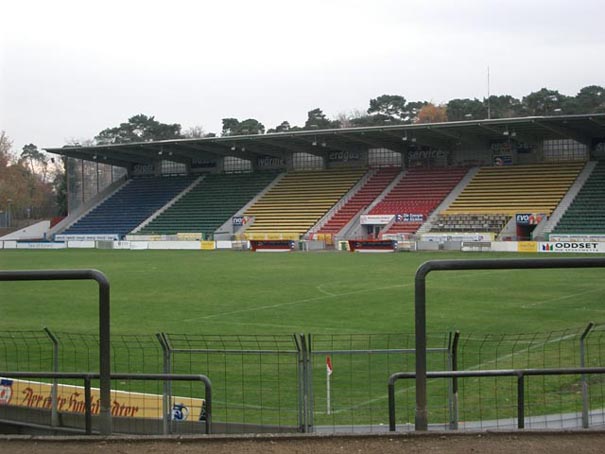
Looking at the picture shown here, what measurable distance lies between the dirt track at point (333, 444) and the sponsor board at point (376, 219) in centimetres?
5669

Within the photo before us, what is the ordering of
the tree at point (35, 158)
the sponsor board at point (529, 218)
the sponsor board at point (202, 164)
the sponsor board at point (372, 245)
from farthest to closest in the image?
the tree at point (35, 158)
the sponsor board at point (202, 164)
the sponsor board at point (372, 245)
the sponsor board at point (529, 218)

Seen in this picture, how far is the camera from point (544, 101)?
101000mm

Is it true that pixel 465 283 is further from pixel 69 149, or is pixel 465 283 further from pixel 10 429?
pixel 69 149

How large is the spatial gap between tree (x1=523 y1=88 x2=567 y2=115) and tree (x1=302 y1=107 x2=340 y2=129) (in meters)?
27.7

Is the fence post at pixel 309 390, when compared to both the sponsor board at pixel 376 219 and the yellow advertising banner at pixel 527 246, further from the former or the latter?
the sponsor board at pixel 376 219

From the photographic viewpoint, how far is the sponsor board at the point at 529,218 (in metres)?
55.6

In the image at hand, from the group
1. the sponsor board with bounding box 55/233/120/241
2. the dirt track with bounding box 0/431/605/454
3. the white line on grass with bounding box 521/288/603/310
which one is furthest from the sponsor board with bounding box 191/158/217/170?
the dirt track with bounding box 0/431/605/454

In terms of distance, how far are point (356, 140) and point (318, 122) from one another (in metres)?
57.0

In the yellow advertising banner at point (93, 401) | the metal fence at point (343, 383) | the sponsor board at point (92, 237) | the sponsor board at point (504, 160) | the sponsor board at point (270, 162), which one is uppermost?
the sponsor board at point (270, 162)

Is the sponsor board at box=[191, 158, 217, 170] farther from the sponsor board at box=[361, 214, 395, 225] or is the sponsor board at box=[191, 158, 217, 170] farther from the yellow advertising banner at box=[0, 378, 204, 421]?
the yellow advertising banner at box=[0, 378, 204, 421]

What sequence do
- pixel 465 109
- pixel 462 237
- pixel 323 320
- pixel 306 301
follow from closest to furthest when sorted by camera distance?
1. pixel 323 320
2. pixel 306 301
3. pixel 462 237
4. pixel 465 109

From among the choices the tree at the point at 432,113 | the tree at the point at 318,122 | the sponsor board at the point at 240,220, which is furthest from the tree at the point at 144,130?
the sponsor board at the point at 240,220

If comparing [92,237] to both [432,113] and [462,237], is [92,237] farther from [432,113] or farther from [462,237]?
[432,113]

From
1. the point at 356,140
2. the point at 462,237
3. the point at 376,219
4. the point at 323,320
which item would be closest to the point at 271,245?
the point at 376,219
